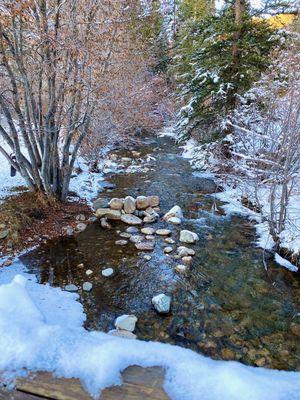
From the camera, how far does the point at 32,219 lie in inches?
233

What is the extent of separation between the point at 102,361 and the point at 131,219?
450 centimetres

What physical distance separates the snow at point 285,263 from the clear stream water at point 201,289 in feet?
0.40

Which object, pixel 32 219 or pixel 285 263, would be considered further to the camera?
pixel 32 219

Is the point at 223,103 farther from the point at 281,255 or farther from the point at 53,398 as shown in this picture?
the point at 53,398

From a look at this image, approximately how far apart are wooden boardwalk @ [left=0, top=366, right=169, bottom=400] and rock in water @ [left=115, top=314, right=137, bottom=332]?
160 cm

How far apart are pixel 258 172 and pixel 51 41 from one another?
412 cm

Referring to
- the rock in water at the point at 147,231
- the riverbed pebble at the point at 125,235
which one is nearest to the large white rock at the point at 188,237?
the rock in water at the point at 147,231

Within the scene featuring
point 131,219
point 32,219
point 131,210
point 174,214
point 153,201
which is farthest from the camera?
point 153,201

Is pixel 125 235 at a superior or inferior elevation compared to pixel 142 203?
inferior

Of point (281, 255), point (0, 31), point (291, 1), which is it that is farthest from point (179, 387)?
point (291, 1)

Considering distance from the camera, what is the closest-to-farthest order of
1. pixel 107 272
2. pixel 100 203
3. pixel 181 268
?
pixel 107 272 → pixel 181 268 → pixel 100 203

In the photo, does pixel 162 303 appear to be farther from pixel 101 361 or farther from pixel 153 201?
pixel 153 201

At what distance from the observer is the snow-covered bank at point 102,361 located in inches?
81.8

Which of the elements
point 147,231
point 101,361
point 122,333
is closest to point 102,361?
point 101,361
